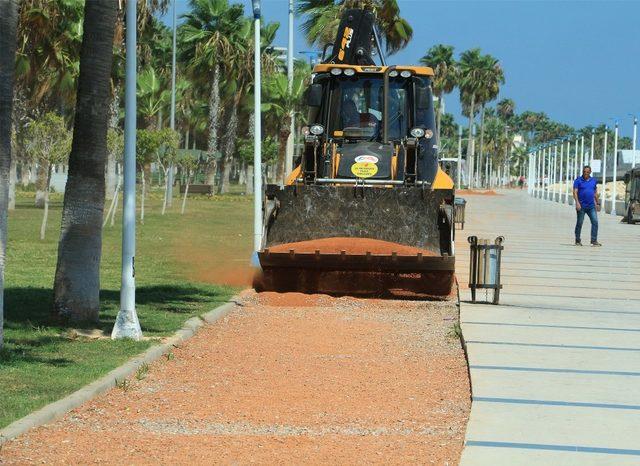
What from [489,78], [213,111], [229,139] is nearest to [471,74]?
[489,78]

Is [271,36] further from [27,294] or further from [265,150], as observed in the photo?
[27,294]

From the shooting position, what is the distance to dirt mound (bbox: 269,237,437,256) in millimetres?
17250

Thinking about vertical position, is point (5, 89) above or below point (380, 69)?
below

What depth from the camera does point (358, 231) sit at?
17.9 metres

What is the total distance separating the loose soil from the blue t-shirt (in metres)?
16.8

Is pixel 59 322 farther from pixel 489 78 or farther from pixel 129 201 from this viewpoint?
pixel 489 78

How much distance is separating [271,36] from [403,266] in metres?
54.8

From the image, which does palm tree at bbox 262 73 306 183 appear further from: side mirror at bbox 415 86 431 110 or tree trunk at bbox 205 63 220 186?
side mirror at bbox 415 86 431 110

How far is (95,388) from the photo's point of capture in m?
9.57

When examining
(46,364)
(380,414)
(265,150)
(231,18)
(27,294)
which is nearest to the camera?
(380,414)

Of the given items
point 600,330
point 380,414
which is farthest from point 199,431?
point 600,330

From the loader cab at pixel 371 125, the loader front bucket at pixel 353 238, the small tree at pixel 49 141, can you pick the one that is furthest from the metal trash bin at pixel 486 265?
the small tree at pixel 49 141

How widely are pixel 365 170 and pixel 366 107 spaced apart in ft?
4.10

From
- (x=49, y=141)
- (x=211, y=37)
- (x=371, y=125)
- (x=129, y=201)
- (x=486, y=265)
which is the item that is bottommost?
(x=486, y=265)
